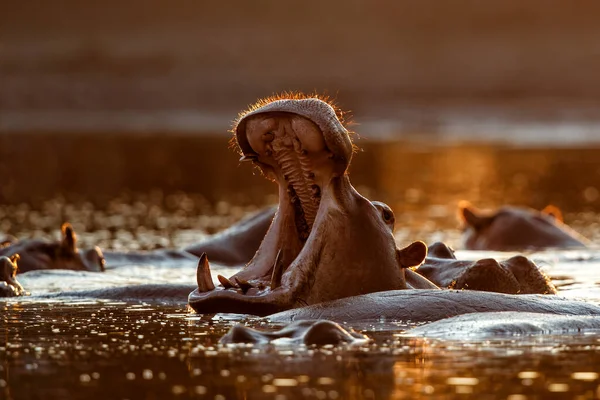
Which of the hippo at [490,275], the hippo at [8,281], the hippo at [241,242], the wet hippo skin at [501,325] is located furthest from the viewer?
the hippo at [241,242]

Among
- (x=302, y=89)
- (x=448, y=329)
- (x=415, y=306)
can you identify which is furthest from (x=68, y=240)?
(x=302, y=89)

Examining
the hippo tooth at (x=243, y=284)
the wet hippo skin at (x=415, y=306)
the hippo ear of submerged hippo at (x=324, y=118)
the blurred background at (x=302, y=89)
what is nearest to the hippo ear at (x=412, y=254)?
the wet hippo skin at (x=415, y=306)

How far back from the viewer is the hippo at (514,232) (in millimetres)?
15180

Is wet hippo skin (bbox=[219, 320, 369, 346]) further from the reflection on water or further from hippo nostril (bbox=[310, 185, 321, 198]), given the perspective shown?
hippo nostril (bbox=[310, 185, 321, 198])

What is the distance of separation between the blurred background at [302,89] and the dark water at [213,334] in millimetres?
205

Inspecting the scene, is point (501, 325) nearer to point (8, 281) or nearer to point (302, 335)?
point (302, 335)

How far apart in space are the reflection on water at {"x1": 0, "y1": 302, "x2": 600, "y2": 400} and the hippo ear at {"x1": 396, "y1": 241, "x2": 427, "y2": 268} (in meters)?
0.57

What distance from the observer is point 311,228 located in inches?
318

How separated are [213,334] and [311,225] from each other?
80cm

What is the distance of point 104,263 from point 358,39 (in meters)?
54.5

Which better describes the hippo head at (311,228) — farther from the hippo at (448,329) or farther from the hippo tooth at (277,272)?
the hippo at (448,329)

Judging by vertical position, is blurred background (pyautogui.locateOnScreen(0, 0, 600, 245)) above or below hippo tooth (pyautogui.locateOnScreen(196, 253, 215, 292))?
above

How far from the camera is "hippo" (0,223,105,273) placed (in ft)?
39.5

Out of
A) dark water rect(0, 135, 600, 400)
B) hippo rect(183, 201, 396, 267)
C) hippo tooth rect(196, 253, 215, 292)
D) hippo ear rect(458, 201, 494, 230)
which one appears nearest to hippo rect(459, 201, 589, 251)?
hippo ear rect(458, 201, 494, 230)
